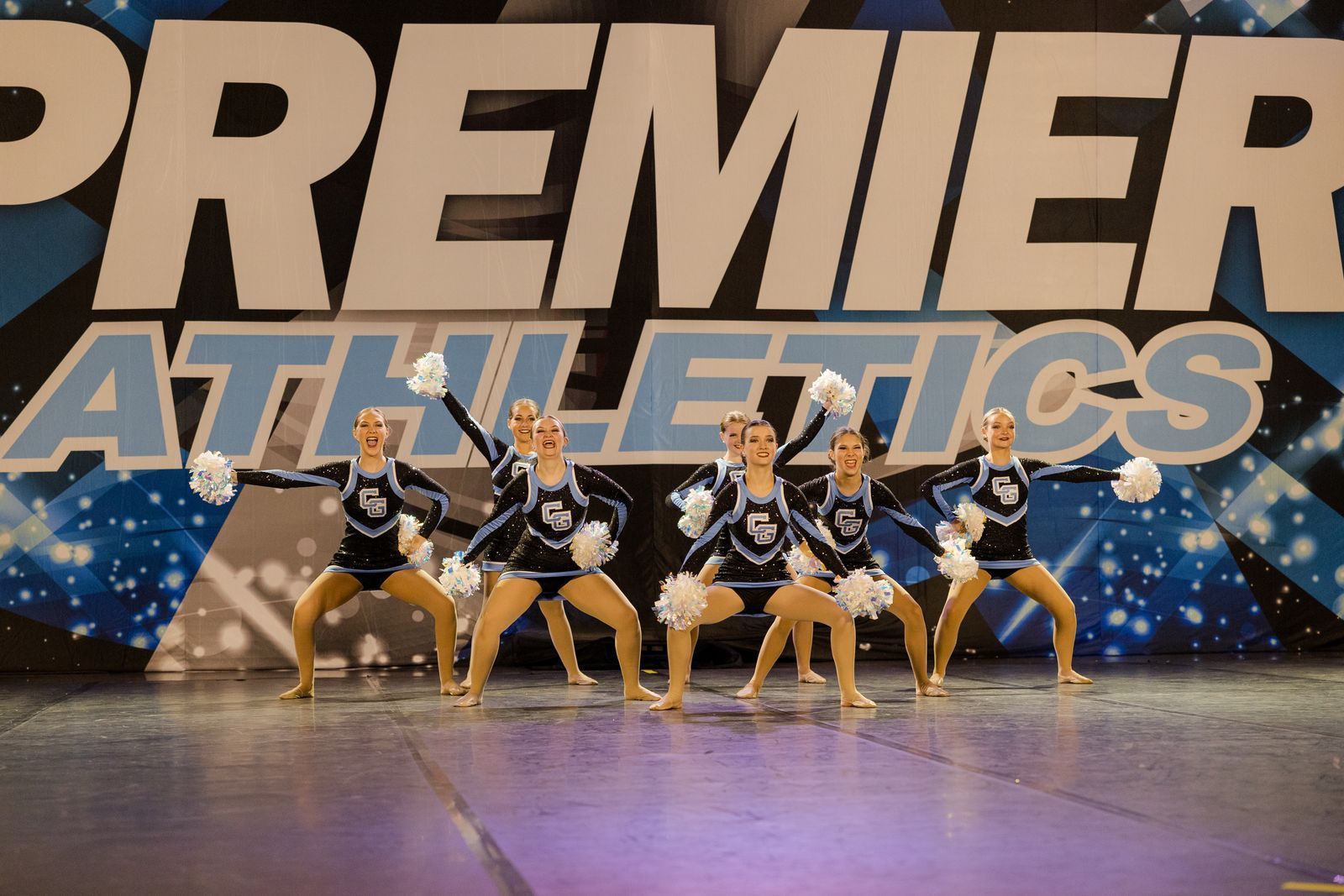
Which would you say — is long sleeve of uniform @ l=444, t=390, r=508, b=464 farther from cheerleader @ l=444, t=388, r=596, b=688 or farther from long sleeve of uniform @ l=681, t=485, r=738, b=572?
long sleeve of uniform @ l=681, t=485, r=738, b=572

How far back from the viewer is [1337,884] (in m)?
3.08

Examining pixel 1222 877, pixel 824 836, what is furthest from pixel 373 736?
pixel 1222 877

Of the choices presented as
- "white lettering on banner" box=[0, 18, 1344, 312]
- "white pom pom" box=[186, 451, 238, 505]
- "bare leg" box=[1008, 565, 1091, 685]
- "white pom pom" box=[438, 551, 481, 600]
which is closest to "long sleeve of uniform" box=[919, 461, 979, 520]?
"bare leg" box=[1008, 565, 1091, 685]

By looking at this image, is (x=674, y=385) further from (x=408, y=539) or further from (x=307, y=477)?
(x=307, y=477)

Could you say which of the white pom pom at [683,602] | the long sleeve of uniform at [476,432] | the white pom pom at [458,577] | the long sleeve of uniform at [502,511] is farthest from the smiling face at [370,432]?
the white pom pom at [683,602]

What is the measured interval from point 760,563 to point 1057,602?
7.16 feet

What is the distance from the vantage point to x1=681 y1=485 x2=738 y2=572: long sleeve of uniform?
681 cm

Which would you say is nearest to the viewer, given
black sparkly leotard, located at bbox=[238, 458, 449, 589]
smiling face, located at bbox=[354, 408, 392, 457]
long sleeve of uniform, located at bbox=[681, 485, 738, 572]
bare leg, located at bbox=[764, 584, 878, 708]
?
bare leg, located at bbox=[764, 584, 878, 708]

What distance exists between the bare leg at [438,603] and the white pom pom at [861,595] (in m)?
2.33

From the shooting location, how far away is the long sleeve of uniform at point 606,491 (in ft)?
23.7

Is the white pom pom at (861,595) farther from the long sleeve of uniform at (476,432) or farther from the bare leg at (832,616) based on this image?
the long sleeve of uniform at (476,432)

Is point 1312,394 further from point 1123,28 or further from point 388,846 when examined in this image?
point 388,846

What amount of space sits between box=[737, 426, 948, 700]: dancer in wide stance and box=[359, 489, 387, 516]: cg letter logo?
7.30 feet

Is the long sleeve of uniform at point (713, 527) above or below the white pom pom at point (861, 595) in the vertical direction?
above
